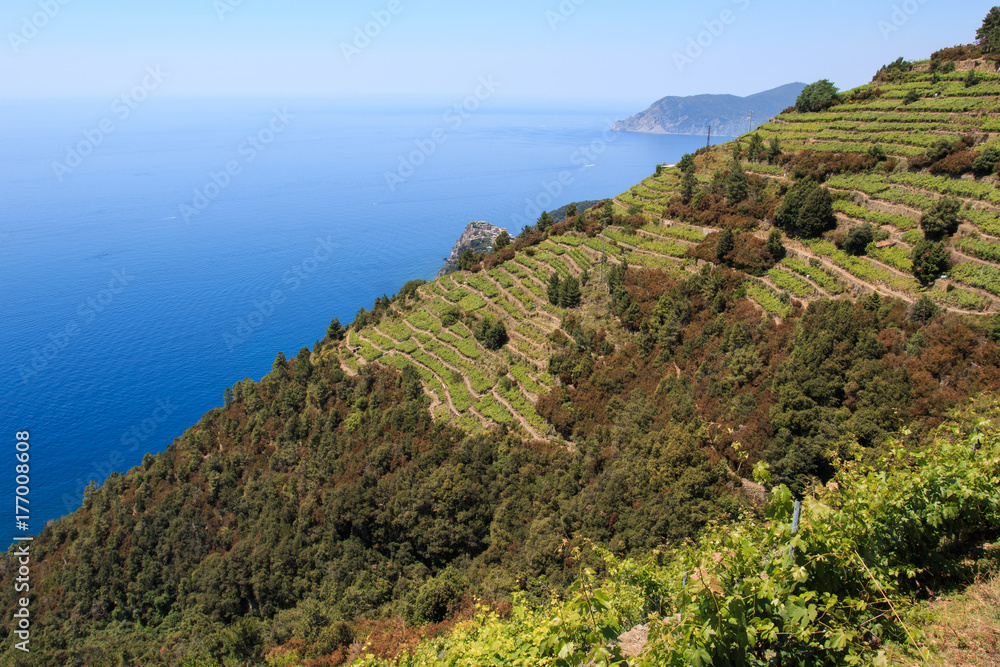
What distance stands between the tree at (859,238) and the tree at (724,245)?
15.7ft

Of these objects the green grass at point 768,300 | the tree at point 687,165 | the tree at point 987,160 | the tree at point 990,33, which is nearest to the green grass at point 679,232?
the tree at point 687,165

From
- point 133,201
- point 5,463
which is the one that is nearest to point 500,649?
point 5,463

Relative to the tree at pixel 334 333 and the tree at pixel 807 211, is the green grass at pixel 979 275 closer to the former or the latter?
the tree at pixel 807 211

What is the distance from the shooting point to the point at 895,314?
17938mm

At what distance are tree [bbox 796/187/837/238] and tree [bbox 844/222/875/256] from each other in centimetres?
206

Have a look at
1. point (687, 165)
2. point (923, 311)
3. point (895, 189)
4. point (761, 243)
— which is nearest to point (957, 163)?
point (895, 189)

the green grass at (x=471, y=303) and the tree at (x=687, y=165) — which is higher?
the tree at (x=687, y=165)

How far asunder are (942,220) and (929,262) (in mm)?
2737

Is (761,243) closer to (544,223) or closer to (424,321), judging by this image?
(544,223)

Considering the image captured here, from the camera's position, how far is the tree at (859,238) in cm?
2238

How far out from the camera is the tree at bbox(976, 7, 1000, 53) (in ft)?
104

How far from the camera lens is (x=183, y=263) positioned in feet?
311

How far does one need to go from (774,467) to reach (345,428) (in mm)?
24586

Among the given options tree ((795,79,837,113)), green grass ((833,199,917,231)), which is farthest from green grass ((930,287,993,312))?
tree ((795,79,837,113))
